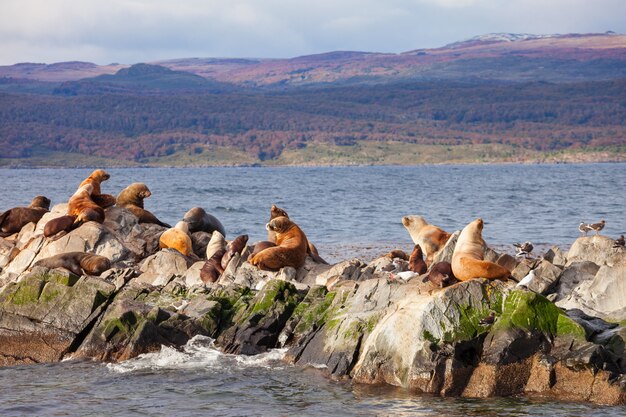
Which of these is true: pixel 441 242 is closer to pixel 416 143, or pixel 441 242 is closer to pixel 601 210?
pixel 601 210

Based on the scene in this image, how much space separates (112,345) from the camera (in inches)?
613

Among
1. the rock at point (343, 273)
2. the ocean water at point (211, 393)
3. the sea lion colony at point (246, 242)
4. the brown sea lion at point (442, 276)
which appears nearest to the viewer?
the ocean water at point (211, 393)

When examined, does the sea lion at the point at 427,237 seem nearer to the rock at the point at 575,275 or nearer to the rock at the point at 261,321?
the rock at the point at 575,275

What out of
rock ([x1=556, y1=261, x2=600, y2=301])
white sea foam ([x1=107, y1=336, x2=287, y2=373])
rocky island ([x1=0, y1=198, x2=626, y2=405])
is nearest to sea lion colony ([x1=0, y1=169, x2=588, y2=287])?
rocky island ([x1=0, y1=198, x2=626, y2=405])

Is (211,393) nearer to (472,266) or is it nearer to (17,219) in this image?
(472,266)

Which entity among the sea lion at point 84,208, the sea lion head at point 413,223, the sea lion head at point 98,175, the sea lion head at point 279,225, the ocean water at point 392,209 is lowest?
the ocean water at point 392,209

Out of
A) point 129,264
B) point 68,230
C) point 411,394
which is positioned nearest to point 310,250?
point 129,264

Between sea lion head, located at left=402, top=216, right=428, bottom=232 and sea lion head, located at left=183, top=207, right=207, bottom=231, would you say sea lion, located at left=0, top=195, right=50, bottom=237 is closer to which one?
sea lion head, located at left=183, top=207, right=207, bottom=231

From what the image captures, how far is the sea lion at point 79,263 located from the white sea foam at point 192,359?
4602 millimetres

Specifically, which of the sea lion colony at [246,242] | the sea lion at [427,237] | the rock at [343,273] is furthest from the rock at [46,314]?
the sea lion at [427,237]

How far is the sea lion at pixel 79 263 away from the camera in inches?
766

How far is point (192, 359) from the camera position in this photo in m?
15.2

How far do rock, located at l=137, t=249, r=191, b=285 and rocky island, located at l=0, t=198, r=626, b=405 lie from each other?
0.03 meters

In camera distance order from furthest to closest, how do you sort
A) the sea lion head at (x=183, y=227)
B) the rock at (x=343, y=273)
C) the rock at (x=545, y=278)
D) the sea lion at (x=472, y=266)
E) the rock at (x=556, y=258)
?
the sea lion head at (x=183, y=227)
the rock at (x=556, y=258)
the rock at (x=343, y=273)
the rock at (x=545, y=278)
the sea lion at (x=472, y=266)
